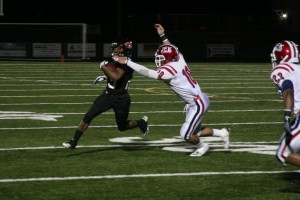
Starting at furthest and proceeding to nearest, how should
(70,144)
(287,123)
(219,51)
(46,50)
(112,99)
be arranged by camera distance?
1. (219,51)
2. (46,50)
3. (112,99)
4. (70,144)
5. (287,123)

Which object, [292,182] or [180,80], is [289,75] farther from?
[180,80]

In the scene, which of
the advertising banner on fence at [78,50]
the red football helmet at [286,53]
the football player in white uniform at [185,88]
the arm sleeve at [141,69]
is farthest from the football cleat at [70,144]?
the advertising banner on fence at [78,50]

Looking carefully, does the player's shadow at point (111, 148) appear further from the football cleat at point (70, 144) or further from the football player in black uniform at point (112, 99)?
the football player in black uniform at point (112, 99)

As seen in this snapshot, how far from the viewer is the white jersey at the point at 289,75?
6906 mm

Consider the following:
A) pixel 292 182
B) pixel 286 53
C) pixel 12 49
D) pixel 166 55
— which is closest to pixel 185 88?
pixel 166 55

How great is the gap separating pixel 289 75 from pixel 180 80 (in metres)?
2.44

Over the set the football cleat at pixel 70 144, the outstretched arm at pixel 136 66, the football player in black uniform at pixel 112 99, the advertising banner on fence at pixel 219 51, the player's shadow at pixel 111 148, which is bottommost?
the advertising banner on fence at pixel 219 51

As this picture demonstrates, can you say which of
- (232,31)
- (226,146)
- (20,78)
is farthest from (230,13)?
(226,146)

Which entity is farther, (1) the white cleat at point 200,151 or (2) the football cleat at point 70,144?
(2) the football cleat at point 70,144

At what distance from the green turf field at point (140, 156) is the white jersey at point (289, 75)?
0.93 m

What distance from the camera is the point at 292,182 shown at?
7.71 metres

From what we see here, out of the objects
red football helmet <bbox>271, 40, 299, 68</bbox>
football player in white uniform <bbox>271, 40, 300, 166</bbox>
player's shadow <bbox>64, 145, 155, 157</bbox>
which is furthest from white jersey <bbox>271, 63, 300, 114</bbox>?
player's shadow <bbox>64, 145, 155, 157</bbox>

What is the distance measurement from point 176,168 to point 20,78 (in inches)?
635

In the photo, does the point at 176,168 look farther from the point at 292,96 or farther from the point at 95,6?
the point at 95,6
